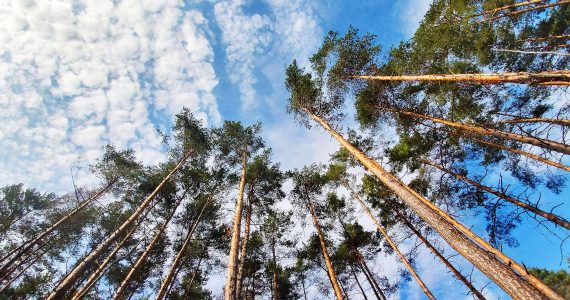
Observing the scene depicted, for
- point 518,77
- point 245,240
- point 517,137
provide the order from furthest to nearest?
point 245,240, point 517,137, point 518,77

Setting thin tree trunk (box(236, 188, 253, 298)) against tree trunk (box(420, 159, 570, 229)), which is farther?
thin tree trunk (box(236, 188, 253, 298))

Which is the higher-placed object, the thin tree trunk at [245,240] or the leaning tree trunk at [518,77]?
the thin tree trunk at [245,240]

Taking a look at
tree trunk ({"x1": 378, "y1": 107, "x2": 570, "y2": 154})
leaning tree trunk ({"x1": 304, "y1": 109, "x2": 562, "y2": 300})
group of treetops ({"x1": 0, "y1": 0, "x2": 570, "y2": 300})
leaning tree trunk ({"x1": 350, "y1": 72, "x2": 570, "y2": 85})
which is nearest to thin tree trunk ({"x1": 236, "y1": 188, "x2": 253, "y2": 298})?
group of treetops ({"x1": 0, "y1": 0, "x2": 570, "y2": 300})

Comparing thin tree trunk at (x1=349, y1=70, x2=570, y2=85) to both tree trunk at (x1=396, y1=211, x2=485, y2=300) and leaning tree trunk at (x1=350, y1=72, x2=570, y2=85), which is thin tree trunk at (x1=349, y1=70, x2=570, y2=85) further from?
tree trunk at (x1=396, y1=211, x2=485, y2=300)

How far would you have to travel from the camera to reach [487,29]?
10.7 m

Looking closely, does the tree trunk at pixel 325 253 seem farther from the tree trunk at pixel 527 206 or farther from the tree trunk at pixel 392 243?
the tree trunk at pixel 527 206

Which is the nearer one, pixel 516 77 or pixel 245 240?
pixel 516 77

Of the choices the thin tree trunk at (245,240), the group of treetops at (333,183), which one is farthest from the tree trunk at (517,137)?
the thin tree trunk at (245,240)

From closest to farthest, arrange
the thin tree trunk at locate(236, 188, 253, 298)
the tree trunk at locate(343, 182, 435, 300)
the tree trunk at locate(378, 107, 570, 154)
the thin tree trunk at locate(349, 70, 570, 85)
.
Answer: the thin tree trunk at locate(349, 70, 570, 85) < the tree trunk at locate(378, 107, 570, 154) < the tree trunk at locate(343, 182, 435, 300) < the thin tree trunk at locate(236, 188, 253, 298)

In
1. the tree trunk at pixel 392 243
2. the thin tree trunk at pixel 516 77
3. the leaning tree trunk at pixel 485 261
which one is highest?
the tree trunk at pixel 392 243

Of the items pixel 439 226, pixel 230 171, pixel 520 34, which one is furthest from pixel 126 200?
pixel 520 34

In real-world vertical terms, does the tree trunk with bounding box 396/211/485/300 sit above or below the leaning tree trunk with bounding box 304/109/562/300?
above

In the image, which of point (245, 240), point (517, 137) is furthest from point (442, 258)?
point (245, 240)

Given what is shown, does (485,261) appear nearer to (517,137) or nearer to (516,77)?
(516,77)
